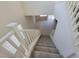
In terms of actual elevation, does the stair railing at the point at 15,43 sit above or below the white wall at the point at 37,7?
above

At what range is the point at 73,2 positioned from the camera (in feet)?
7.32

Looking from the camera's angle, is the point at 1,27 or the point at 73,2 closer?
the point at 73,2

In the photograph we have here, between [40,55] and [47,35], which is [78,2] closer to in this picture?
[40,55]

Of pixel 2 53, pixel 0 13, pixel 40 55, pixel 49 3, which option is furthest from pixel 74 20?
pixel 49 3

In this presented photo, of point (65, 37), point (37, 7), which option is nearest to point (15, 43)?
point (65, 37)

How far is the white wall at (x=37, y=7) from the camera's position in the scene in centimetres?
471

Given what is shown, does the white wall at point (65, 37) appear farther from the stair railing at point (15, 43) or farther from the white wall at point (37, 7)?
the white wall at point (37, 7)

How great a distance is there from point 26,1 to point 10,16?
58.6 inches

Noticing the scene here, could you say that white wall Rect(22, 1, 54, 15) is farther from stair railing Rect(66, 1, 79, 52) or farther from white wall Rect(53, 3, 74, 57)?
stair railing Rect(66, 1, 79, 52)

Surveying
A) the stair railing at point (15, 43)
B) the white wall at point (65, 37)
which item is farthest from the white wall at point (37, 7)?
the stair railing at point (15, 43)

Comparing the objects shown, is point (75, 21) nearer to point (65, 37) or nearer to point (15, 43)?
point (65, 37)

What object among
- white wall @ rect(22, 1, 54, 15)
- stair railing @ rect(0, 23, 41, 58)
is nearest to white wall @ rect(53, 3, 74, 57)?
stair railing @ rect(0, 23, 41, 58)

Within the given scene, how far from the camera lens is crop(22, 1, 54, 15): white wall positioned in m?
4.71

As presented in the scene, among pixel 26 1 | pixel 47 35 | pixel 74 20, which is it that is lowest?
pixel 47 35
